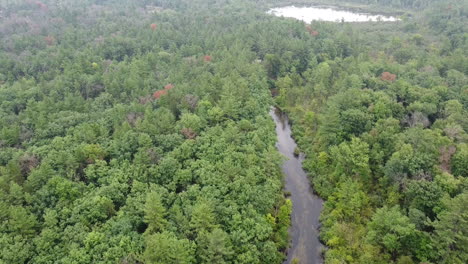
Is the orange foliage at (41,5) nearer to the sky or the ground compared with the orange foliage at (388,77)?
nearer to the sky

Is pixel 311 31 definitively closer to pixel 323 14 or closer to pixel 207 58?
pixel 207 58

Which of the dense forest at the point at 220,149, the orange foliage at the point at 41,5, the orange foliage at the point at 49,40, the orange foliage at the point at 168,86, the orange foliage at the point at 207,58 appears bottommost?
the dense forest at the point at 220,149

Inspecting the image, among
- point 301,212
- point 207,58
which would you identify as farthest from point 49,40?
point 301,212

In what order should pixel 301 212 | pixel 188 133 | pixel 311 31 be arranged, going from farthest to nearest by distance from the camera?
1. pixel 311 31
2. pixel 188 133
3. pixel 301 212

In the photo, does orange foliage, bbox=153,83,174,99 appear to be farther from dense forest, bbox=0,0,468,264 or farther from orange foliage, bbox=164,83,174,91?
dense forest, bbox=0,0,468,264

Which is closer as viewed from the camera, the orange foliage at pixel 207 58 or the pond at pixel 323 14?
the orange foliage at pixel 207 58

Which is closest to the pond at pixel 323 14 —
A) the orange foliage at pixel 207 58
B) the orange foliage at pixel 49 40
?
the orange foliage at pixel 207 58

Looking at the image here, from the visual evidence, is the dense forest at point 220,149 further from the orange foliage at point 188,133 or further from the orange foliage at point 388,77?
the orange foliage at point 388,77
